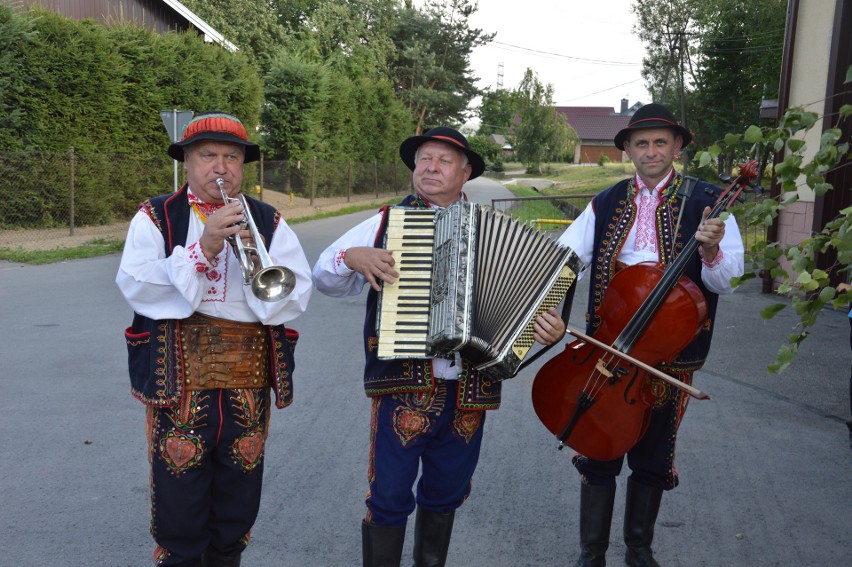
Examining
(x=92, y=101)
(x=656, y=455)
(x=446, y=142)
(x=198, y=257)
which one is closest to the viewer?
(x=198, y=257)

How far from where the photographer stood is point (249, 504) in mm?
2971

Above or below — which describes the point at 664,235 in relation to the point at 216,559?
above

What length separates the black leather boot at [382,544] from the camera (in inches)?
120

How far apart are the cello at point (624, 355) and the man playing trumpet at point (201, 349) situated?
3.72 ft

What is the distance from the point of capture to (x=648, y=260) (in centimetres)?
345

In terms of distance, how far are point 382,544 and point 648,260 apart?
62.9 inches

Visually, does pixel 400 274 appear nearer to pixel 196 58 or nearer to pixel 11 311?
pixel 11 311

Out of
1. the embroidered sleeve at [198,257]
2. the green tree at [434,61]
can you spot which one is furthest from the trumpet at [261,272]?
the green tree at [434,61]

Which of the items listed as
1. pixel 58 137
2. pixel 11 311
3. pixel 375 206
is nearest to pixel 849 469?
pixel 11 311

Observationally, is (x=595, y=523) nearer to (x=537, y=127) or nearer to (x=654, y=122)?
(x=654, y=122)

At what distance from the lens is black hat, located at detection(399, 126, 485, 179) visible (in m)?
3.13

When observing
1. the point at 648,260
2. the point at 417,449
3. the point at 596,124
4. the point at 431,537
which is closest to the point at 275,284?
the point at 417,449

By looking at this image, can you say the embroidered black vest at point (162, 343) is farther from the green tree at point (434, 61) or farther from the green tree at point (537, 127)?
the green tree at point (537, 127)

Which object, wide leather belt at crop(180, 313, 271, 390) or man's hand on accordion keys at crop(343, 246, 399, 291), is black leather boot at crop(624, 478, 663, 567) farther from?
wide leather belt at crop(180, 313, 271, 390)
